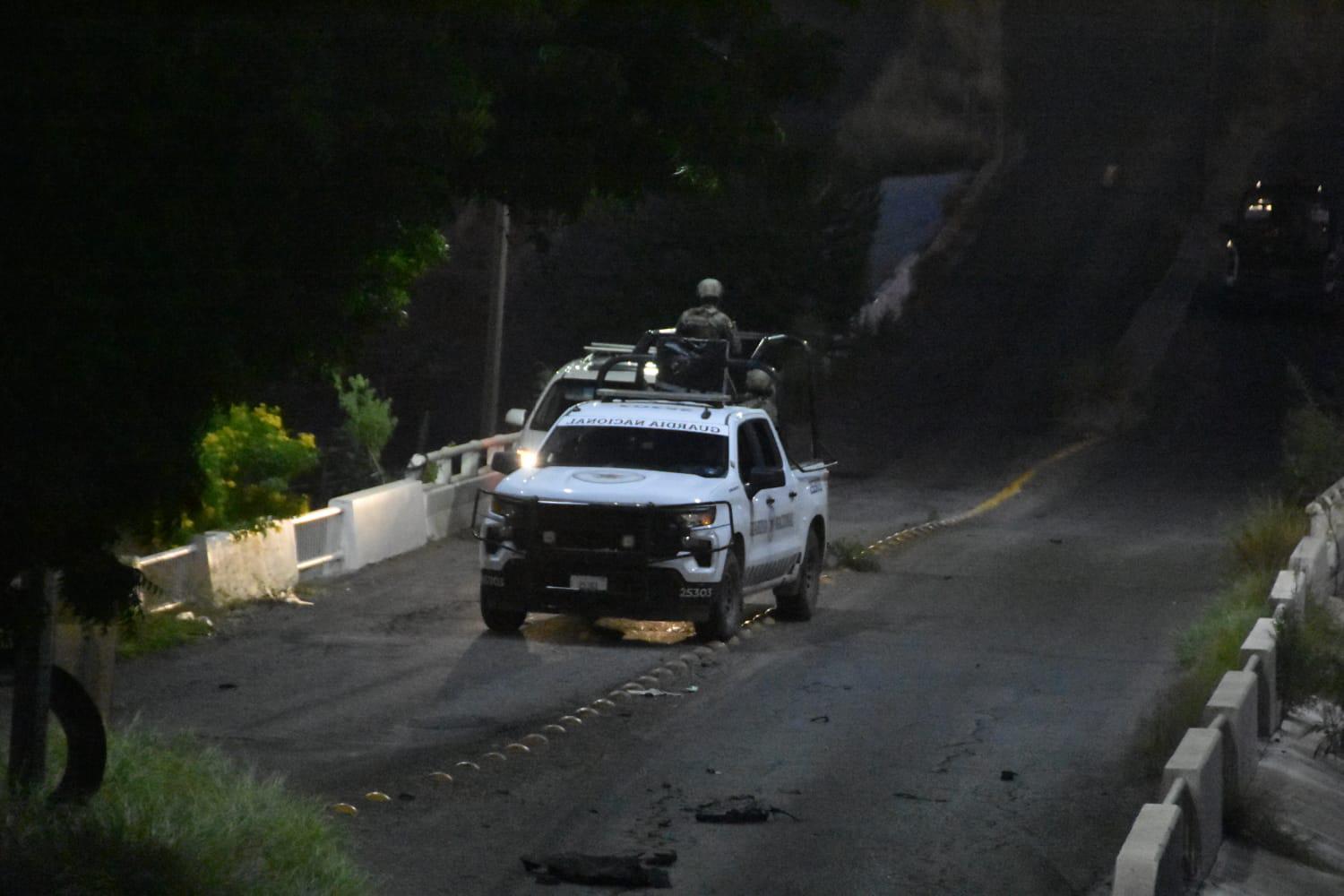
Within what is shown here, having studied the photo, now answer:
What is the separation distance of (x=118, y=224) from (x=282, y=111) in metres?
0.69

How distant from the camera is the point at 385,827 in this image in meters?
9.88

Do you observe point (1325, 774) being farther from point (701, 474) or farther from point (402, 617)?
point (402, 617)

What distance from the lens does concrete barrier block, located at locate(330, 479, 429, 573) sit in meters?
20.0

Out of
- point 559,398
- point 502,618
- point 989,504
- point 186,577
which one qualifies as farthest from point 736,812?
point 989,504

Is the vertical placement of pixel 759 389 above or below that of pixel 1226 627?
above

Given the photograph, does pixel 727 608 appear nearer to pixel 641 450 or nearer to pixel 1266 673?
pixel 641 450

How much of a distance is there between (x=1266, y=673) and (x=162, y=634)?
8157 millimetres

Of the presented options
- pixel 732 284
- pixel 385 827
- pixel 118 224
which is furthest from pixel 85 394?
pixel 732 284

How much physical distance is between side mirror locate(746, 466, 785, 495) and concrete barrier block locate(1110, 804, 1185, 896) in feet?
25.5

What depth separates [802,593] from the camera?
18094mm

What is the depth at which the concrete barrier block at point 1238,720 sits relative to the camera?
11.3 meters

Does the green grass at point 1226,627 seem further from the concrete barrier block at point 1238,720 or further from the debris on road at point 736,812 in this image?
the debris on road at point 736,812

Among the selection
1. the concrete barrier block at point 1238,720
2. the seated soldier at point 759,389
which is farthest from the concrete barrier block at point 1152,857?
the seated soldier at point 759,389

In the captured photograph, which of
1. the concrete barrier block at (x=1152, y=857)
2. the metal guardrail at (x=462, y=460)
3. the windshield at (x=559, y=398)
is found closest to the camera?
the concrete barrier block at (x=1152, y=857)
